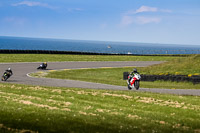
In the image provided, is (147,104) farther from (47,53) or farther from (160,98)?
(47,53)

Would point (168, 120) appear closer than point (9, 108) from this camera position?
Yes

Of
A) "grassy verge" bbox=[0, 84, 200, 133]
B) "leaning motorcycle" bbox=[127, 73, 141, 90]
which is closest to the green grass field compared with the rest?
"grassy verge" bbox=[0, 84, 200, 133]

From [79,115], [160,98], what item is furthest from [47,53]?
[79,115]

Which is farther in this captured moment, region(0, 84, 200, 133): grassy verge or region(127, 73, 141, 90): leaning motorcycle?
region(127, 73, 141, 90): leaning motorcycle

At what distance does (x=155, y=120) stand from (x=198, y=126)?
1.37 meters

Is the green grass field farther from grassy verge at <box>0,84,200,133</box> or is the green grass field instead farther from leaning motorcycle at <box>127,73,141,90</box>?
leaning motorcycle at <box>127,73,141,90</box>

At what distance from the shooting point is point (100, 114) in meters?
10.9

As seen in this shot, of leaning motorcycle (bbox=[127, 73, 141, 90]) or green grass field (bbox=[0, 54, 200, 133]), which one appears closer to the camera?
green grass field (bbox=[0, 54, 200, 133])

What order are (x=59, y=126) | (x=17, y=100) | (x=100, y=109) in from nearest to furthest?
(x=59, y=126) < (x=100, y=109) < (x=17, y=100)

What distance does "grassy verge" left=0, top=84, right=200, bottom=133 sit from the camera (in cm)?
888

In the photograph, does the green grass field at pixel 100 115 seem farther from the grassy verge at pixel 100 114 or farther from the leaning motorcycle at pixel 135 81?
the leaning motorcycle at pixel 135 81

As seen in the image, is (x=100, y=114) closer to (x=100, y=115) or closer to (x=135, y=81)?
(x=100, y=115)

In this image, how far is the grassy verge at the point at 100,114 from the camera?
350 inches

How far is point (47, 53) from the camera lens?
2333 inches
